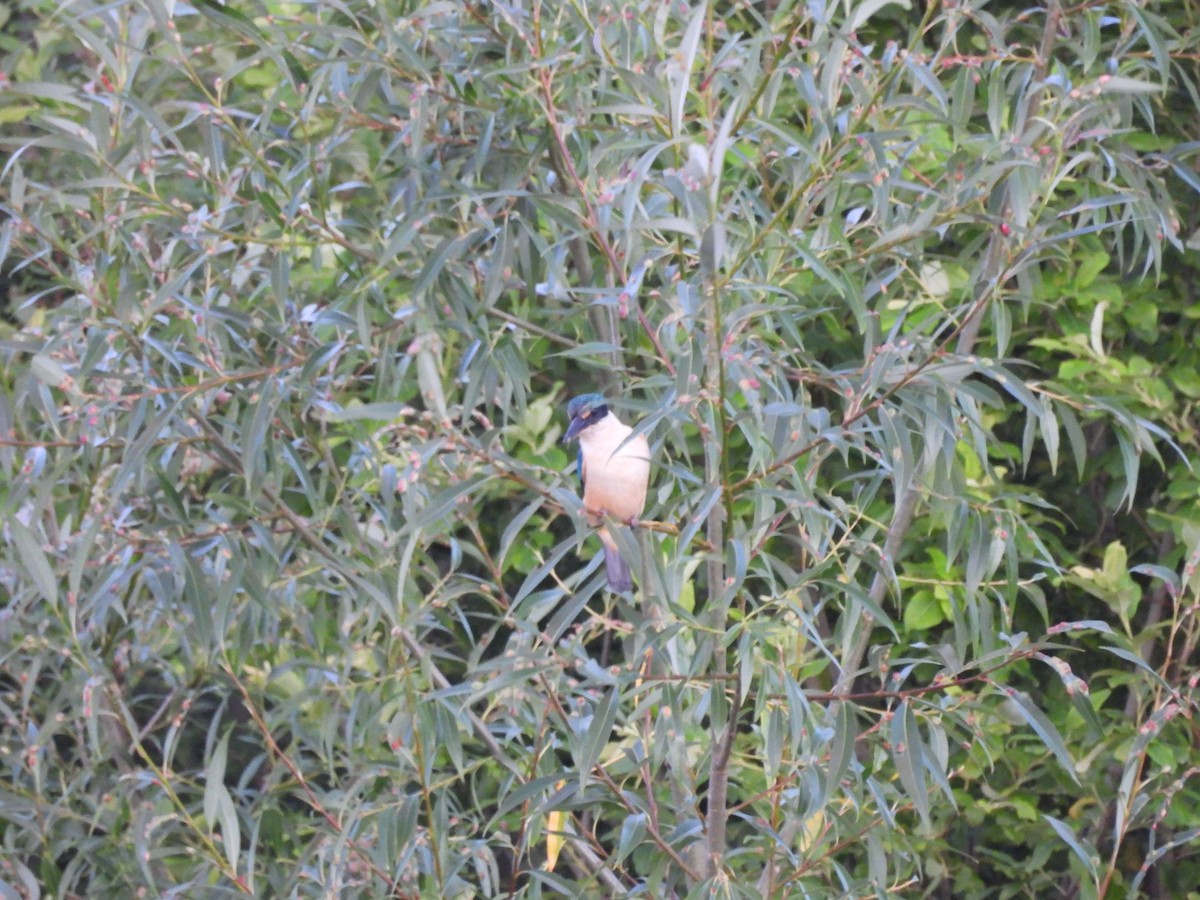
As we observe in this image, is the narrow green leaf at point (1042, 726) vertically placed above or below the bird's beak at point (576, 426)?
above

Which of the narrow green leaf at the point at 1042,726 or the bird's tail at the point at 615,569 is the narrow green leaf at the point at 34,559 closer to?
the bird's tail at the point at 615,569

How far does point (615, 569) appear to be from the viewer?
203 centimetres

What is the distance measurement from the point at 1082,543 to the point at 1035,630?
0.25 m

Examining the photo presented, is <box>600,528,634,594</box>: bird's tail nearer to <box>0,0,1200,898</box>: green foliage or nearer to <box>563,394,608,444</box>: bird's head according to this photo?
<box>0,0,1200,898</box>: green foliage

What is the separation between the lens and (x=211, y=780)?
6.73ft

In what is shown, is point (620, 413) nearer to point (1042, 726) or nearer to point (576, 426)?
point (576, 426)

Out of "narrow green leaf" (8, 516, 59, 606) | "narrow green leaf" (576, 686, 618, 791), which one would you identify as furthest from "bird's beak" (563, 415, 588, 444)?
"narrow green leaf" (8, 516, 59, 606)

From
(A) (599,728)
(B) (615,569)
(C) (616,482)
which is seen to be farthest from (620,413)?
(A) (599,728)

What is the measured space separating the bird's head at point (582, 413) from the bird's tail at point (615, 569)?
15.0 inches

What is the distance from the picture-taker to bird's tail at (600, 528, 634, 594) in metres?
1.99

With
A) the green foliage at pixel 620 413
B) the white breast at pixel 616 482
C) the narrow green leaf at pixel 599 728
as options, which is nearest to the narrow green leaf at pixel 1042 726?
the green foliage at pixel 620 413

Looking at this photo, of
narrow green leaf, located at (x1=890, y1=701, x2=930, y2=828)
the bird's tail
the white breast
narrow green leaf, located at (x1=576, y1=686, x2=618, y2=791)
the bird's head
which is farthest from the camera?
the bird's head

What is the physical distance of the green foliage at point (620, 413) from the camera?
1742 millimetres

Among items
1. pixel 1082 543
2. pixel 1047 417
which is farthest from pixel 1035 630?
pixel 1047 417
